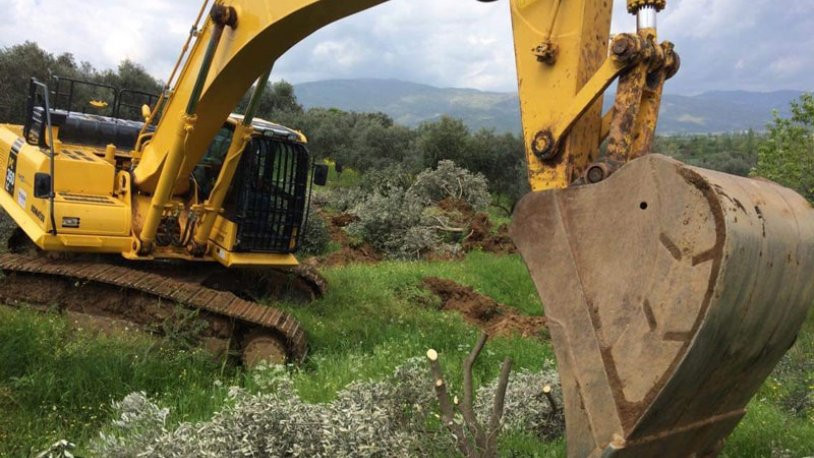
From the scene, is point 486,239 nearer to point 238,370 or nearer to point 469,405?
point 238,370

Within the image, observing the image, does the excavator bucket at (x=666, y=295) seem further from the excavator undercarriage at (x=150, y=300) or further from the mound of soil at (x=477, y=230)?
the mound of soil at (x=477, y=230)

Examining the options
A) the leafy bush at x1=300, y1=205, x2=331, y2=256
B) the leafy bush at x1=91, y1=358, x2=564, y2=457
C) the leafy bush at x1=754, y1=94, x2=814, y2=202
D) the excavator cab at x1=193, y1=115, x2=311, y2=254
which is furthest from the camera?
the leafy bush at x1=754, y1=94, x2=814, y2=202

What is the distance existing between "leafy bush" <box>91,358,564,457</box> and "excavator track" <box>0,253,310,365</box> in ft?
7.30

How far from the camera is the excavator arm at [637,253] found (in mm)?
2590

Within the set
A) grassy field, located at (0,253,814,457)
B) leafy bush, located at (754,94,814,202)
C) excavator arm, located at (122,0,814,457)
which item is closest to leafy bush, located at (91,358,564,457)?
grassy field, located at (0,253,814,457)

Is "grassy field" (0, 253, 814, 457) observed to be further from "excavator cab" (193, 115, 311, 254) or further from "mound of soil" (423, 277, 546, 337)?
"excavator cab" (193, 115, 311, 254)

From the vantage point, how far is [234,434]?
381cm

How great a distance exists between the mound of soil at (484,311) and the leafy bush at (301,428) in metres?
4.07

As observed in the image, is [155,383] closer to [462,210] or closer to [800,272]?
[800,272]

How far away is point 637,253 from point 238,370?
14.9ft

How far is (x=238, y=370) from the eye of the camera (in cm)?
639

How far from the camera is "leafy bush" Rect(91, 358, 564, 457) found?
3713mm

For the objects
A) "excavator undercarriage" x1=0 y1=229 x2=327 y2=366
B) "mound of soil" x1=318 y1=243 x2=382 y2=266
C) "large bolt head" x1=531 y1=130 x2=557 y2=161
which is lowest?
"mound of soil" x1=318 y1=243 x2=382 y2=266

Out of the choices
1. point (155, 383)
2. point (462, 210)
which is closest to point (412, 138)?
point (462, 210)
